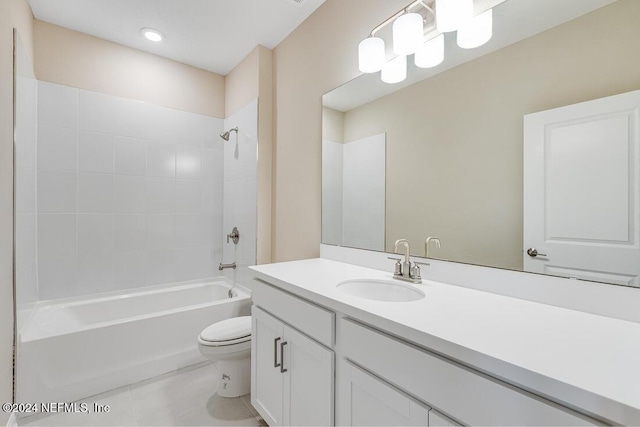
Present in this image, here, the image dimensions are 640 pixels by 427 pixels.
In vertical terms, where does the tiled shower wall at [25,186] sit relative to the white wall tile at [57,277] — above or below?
above

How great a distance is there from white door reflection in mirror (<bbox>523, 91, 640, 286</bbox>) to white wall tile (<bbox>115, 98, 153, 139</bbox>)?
2.74m

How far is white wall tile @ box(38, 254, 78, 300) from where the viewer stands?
2064mm

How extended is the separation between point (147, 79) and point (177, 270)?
5.66 feet

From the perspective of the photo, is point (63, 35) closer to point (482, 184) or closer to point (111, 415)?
point (111, 415)

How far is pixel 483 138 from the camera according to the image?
1.15 meters

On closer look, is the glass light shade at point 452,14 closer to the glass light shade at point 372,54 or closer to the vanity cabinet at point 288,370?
the glass light shade at point 372,54

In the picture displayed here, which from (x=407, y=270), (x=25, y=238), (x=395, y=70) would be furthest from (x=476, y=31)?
(x=25, y=238)

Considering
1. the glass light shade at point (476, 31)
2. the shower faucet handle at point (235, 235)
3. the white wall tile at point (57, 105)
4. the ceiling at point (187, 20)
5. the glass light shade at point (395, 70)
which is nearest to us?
the glass light shade at point (476, 31)

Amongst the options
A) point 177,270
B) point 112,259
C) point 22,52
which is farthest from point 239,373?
point 22,52

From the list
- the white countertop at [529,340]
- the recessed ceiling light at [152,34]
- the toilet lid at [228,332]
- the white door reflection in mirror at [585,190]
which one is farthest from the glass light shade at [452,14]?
the recessed ceiling light at [152,34]

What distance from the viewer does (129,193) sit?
2.42 metres

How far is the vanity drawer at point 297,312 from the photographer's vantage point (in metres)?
1.02

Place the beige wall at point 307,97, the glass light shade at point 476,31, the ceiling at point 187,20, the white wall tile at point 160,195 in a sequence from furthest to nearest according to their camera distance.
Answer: the white wall tile at point 160,195 → the ceiling at point 187,20 → the beige wall at point 307,97 → the glass light shade at point 476,31

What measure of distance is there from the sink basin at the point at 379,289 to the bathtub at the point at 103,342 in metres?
1.36
